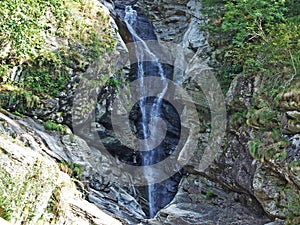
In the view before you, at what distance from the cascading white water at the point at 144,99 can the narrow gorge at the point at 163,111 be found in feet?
0.14

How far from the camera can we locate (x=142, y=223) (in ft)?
25.3

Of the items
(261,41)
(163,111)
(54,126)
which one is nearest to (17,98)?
(54,126)

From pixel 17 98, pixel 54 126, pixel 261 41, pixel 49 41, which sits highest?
pixel 261 41

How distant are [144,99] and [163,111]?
31.1 inches

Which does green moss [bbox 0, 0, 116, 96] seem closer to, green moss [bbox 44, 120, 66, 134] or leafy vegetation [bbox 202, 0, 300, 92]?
green moss [bbox 44, 120, 66, 134]

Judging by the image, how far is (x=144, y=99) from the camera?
11.4 metres

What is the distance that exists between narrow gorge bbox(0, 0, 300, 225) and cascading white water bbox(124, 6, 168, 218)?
0.04 m

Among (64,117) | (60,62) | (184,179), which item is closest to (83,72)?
(60,62)

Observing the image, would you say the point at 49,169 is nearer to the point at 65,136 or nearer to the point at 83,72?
the point at 65,136

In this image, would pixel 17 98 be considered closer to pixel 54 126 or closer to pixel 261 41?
pixel 54 126

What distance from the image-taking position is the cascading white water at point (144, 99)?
10.2m

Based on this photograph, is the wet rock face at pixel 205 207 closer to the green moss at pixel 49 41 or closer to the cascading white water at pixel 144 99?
the cascading white water at pixel 144 99

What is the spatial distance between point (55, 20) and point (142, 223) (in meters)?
6.52

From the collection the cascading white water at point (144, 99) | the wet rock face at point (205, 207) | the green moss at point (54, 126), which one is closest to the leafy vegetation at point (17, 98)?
the green moss at point (54, 126)
